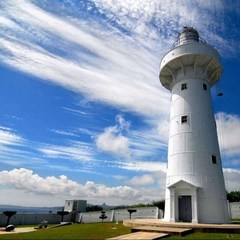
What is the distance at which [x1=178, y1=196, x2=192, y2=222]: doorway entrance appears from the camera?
582 inches

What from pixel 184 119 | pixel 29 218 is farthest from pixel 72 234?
pixel 29 218

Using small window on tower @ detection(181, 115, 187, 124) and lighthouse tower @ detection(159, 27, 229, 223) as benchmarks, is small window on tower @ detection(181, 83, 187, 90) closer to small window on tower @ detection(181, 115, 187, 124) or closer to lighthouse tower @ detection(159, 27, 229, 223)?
lighthouse tower @ detection(159, 27, 229, 223)

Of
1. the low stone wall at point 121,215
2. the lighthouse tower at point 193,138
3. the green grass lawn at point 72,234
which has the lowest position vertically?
the green grass lawn at point 72,234

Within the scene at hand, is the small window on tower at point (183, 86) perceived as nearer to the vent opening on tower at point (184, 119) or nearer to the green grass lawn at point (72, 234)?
the vent opening on tower at point (184, 119)

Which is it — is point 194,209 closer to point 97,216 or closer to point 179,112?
point 179,112

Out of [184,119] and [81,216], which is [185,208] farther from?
[81,216]

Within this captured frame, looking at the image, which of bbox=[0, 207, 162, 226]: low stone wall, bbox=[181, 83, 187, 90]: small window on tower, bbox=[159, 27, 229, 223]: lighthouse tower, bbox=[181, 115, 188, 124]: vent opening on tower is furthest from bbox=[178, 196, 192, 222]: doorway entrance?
bbox=[181, 83, 187, 90]: small window on tower

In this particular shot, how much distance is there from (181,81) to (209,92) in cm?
222

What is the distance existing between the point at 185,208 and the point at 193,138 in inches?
174

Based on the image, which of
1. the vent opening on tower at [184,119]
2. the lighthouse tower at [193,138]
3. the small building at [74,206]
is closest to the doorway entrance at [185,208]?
the lighthouse tower at [193,138]

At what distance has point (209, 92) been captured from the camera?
58.6ft

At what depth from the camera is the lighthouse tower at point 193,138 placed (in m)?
14.5

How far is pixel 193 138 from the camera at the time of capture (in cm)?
1580

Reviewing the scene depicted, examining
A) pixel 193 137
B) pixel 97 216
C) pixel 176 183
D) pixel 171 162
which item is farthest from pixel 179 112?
pixel 97 216
